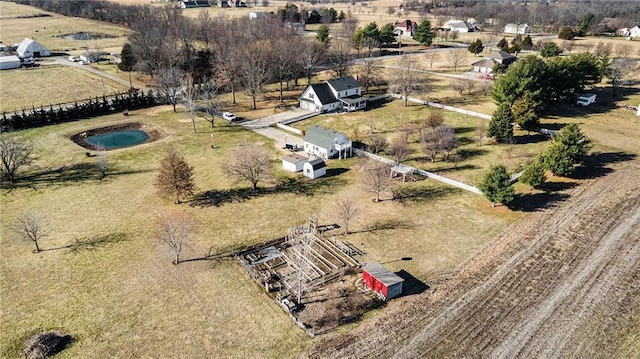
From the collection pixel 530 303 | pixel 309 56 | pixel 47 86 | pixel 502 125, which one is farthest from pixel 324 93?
pixel 47 86

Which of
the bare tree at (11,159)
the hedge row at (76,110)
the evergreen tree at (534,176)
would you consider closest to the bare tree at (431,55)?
the evergreen tree at (534,176)

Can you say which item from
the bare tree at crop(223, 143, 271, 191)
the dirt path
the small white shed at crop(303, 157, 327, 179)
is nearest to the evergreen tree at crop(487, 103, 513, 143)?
the dirt path

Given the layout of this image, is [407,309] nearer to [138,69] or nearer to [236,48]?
[236,48]

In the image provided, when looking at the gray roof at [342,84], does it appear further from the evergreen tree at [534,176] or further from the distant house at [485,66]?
the evergreen tree at [534,176]

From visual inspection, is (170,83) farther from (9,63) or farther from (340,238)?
(9,63)

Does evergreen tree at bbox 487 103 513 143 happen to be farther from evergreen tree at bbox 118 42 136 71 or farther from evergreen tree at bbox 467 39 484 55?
evergreen tree at bbox 118 42 136 71

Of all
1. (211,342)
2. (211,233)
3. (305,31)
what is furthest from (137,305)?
(305,31)
